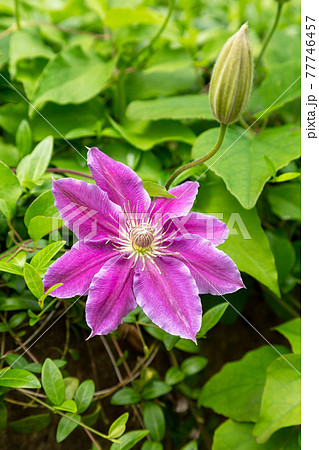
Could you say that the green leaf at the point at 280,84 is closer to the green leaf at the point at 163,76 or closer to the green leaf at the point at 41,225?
the green leaf at the point at 163,76

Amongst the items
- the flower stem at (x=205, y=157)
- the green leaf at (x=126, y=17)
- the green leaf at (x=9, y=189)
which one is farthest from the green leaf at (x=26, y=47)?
the flower stem at (x=205, y=157)

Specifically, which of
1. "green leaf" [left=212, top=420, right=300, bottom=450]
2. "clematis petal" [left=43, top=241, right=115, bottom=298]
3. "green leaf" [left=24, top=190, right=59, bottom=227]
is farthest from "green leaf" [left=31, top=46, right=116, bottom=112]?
"green leaf" [left=212, top=420, right=300, bottom=450]

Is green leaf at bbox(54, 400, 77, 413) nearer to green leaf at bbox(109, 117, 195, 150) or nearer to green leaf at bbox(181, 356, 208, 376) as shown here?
green leaf at bbox(181, 356, 208, 376)

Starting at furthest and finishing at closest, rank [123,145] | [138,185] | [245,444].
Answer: [123,145] → [245,444] → [138,185]

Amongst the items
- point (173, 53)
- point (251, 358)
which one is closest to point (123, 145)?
point (173, 53)

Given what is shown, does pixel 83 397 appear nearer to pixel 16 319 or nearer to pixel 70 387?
pixel 70 387
